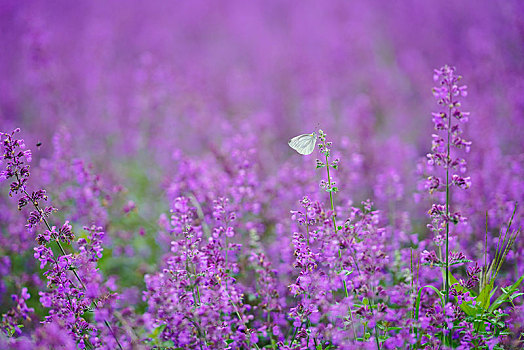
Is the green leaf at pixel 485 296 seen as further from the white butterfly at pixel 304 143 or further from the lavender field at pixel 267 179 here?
the white butterfly at pixel 304 143

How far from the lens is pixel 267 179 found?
18.0 feet

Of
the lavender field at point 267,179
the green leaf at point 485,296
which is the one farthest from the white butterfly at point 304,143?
the green leaf at point 485,296

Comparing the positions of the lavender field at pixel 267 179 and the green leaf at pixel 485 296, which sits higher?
the lavender field at pixel 267 179

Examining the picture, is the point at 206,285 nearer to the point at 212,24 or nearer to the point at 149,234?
the point at 149,234

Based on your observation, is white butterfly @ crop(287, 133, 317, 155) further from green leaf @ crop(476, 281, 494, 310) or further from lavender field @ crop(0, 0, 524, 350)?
green leaf @ crop(476, 281, 494, 310)

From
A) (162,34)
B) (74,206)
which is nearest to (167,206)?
(74,206)

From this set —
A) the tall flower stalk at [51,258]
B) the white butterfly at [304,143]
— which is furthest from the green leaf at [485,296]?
the tall flower stalk at [51,258]

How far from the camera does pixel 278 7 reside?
16266 mm

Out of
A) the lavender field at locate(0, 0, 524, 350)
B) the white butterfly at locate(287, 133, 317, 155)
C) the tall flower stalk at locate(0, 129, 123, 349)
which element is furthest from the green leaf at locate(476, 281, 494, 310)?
the tall flower stalk at locate(0, 129, 123, 349)

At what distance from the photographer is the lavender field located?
2.57 metres

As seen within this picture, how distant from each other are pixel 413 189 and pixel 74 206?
439 centimetres

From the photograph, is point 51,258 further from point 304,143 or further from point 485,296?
point 485,296

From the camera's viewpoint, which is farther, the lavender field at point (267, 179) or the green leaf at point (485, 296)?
the green leaf at point (485, 296)

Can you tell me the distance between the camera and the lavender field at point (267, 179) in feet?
8.43
